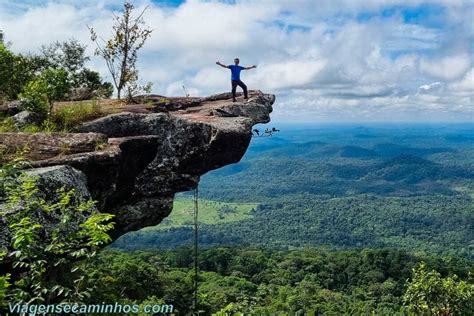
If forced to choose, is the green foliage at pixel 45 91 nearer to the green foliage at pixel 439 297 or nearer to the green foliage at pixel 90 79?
the green foliage at pixel 90 79

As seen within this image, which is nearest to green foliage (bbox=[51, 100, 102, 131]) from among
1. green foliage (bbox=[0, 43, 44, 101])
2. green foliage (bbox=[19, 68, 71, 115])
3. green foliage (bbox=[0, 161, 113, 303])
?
green foliage (bbox=[19, 68, 71, 115])

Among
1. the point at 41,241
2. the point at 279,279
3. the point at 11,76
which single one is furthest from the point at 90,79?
the point at 279,279

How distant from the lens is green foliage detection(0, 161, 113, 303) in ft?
19.1

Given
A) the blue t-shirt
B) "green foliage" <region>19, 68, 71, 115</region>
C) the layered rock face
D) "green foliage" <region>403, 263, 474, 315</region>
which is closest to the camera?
the layered rock face

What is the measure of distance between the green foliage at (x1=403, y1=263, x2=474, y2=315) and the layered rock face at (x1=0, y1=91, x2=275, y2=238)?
51.0 ft

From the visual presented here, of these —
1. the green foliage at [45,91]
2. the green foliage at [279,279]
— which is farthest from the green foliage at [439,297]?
the green foliage at [45,91]

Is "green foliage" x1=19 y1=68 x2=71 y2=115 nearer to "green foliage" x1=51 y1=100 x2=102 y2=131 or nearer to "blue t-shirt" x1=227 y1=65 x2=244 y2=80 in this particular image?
"green foliage" x1=51 y1=100 x2=102 y2=131

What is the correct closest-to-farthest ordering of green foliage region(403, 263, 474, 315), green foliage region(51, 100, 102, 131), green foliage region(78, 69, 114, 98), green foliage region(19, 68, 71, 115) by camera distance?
1. green foliage region(19, 68, 71, 115)
2. green foliage region(51, 100, 102, 131)
3. green foliage region(403, 263, 474, 315)
4. green foliage region(78, 69, 114, 98)

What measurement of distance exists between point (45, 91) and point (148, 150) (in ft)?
11.9

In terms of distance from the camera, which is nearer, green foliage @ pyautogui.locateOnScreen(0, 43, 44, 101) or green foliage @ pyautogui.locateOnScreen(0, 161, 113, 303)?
green foliage @ pyautogui.locateOnScreen(0, 161, 113, 303)

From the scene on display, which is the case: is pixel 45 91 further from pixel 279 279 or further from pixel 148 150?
pixel 279 279

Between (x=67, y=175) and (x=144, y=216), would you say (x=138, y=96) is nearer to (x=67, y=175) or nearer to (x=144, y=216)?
(x=144, y=216)

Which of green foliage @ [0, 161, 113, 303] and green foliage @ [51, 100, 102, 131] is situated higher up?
green foliage @ [51, 100, 102, 131]

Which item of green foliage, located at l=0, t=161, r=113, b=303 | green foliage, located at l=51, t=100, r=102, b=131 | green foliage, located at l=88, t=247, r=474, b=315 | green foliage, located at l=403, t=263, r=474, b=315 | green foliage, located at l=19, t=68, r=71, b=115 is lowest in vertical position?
green foliage, located at l=88, t=247, r=474, b=315
